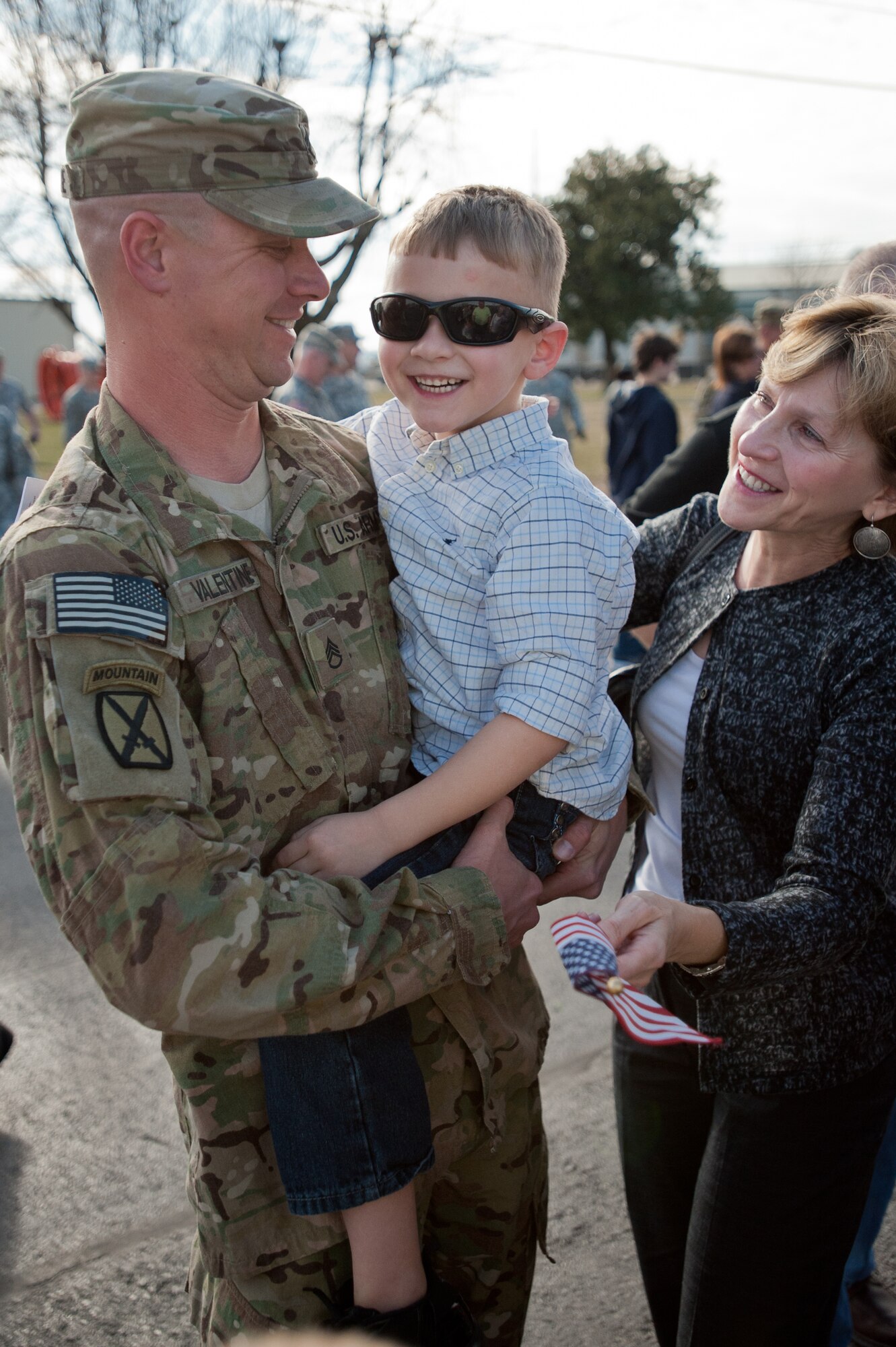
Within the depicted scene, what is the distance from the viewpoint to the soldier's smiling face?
5.26 ft

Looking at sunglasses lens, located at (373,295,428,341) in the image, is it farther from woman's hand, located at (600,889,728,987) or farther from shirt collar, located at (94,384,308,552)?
woman's hand, located at (600,889,728,987)

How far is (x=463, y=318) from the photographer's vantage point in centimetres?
178

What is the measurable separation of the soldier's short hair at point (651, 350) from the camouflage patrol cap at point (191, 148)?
7.19 m

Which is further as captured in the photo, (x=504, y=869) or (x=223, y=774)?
(x=504, y=869)

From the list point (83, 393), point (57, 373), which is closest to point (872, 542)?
point (83, 393)

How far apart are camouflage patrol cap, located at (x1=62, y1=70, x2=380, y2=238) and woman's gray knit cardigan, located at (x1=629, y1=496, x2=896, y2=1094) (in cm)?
98

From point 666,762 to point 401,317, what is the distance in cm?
98

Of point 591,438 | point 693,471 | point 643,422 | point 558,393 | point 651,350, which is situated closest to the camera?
point 693,471

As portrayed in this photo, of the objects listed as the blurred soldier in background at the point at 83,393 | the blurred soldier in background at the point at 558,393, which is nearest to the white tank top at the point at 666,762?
the blurred soldier in background at the point at 558,393

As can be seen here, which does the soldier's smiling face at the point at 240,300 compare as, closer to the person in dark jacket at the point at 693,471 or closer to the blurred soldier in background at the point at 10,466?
the person in dark jacket at the point at 693,471

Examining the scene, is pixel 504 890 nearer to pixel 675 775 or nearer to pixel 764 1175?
pixel 675 775

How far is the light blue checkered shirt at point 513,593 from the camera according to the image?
5.68 feet

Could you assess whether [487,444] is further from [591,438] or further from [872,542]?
[591,438]

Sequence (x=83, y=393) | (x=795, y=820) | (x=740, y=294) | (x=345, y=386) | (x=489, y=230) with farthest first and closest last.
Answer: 1. (x=740, y=294)
2. (x=83, y=393)
3. (x=345, y=386)
4. (x=795, y=820)
5. (x=489, y=230)
